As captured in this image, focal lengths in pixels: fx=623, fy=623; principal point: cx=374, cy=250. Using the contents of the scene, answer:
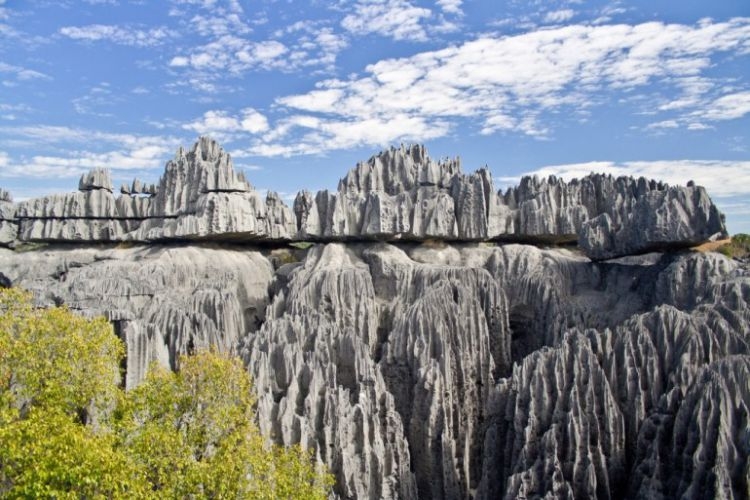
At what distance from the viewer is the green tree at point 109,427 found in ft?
54.4

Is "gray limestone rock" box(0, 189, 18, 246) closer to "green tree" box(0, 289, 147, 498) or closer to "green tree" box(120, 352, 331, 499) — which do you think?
"green tree" box(0, 289, 147, 498)

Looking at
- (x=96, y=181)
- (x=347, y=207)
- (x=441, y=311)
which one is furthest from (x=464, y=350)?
(x=96, y=181)

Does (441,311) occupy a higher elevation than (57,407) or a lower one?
higher

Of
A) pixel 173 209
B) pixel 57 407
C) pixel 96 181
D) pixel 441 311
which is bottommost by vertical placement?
pixel 57 407

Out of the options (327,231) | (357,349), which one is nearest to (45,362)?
(357,349)

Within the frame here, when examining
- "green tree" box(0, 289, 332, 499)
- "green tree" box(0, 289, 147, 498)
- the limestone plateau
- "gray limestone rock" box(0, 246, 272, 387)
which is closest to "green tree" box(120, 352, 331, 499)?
"green tree" box(0, 289, 332, 499)

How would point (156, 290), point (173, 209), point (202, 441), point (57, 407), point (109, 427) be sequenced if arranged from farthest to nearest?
point (173, 209) → point (156, 290) → point (109, 427) → point (202, 441) → point (57, 407)

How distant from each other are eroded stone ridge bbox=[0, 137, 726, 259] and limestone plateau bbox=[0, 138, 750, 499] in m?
0.17

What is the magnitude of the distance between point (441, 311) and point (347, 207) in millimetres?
13162

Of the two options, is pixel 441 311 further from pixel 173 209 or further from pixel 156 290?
pixel 173 209

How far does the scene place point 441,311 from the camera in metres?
34.0

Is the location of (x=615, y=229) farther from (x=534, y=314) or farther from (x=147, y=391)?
(x=147, y=391)

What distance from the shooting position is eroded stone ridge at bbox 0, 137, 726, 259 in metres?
43.3

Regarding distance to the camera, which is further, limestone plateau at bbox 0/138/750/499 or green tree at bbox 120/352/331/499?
limestone plateau at bbox 0/138/750/499
